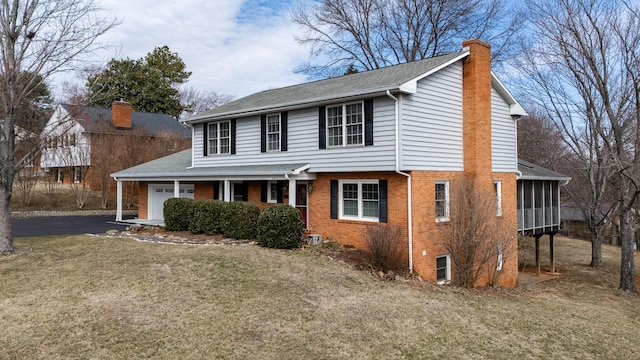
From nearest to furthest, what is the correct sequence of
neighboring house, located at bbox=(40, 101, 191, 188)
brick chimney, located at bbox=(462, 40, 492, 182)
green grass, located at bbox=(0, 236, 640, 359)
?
green grass, located at bbox=(0, 236, 640, 359) → brick chimney, located at bbox=(462, 40, 492, 182) → neighboring house, located at bbox=(40, 101, 191, 188)

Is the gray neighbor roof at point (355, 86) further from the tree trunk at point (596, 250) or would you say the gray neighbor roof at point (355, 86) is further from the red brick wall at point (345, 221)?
the tree trunk at point (596, 250)

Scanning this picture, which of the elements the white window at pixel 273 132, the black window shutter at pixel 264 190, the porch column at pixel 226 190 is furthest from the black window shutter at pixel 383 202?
the porch column at pixel 226 190

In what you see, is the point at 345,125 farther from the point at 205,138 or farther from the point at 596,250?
the point at 596,250

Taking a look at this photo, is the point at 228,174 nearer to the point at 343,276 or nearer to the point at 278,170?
the point at 278,170

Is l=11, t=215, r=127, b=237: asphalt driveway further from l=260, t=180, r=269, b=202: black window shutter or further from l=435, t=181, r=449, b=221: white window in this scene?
l=435, t=181, r=449, b=221: white window

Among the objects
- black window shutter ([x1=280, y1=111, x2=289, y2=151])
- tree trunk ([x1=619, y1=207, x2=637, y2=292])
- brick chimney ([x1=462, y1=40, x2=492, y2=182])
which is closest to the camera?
brick chimney ([x1=462, y1=40, x2=492, y2=182])

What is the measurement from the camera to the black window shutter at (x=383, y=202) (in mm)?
13273

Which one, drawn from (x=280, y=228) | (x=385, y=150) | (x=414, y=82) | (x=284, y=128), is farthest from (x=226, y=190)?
(x=414, y=82)

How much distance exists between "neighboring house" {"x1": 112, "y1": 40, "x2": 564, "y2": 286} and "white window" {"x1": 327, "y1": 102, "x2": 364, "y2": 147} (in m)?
0.03

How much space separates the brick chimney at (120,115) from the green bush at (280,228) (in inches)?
1010

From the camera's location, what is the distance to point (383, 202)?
13320 mm

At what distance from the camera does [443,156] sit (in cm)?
1429

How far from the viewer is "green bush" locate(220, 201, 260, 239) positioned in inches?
577

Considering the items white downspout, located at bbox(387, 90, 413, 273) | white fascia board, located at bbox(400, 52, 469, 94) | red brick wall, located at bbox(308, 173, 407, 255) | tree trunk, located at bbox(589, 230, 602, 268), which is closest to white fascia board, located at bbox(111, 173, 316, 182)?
red brick wall, located at bbox(308, 173, 407, 255)
